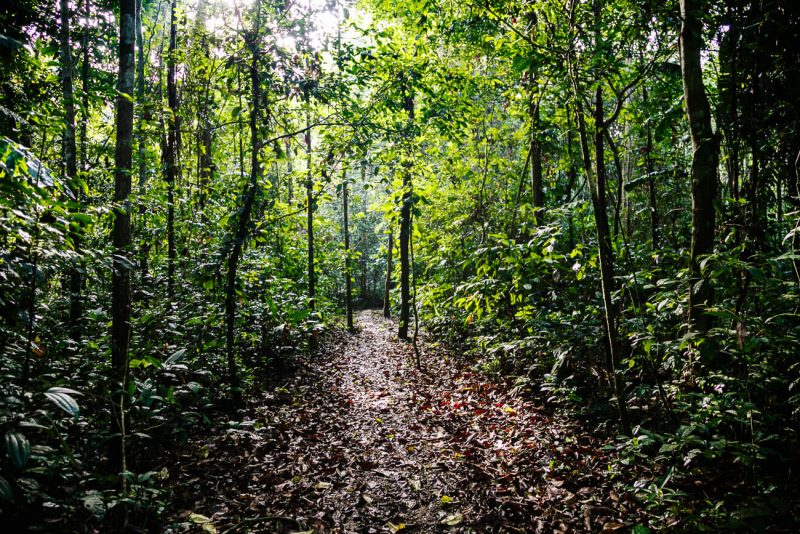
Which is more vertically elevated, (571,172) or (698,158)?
(571,172)

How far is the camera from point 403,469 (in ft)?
15.2

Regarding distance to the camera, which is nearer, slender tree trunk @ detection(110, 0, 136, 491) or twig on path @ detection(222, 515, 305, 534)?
twig on path @ detection(222, 515, 305, 534)

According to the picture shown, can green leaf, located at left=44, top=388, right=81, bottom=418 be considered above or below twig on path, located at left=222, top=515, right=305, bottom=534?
above

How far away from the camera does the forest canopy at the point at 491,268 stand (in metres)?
3.09

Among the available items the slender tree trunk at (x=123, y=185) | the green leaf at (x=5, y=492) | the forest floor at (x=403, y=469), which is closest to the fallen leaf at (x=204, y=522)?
the forest floor at (x=403, y=469)

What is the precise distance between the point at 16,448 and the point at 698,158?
566 centimetres

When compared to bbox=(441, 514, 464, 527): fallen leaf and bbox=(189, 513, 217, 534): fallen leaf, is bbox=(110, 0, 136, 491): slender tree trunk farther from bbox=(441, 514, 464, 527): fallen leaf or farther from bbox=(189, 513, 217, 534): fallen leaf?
bbox=(441, 514, 464, 527): fallen leaf

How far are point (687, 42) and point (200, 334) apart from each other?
7.49m

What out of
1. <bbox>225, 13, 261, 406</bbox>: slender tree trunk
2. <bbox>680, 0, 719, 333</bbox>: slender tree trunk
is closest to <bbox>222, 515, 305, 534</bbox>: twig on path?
<bbox>225, 13, 261, 406</bbox>: slender tree trunk

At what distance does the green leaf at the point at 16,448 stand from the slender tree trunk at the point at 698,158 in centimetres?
511

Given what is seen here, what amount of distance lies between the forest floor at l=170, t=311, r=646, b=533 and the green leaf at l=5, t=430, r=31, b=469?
5.63ft

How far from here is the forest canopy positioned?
309cm

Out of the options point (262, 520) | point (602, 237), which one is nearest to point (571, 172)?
point (602, 237)

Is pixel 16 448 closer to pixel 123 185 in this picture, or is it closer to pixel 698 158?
pixel 123 185
